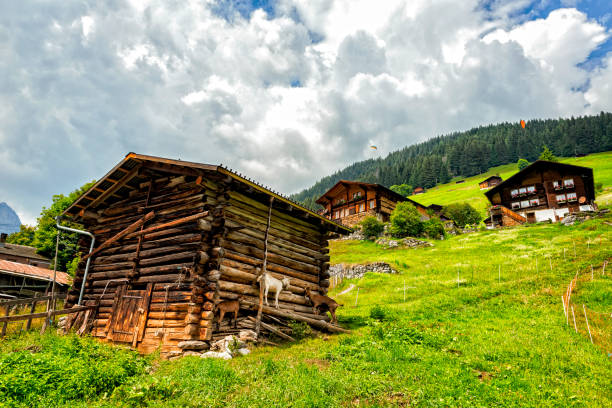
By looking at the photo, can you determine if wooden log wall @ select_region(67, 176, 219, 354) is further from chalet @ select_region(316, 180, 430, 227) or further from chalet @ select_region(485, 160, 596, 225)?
chalet @ select_region(485, 160, 596, 225)

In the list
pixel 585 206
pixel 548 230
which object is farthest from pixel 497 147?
pixel 548 230

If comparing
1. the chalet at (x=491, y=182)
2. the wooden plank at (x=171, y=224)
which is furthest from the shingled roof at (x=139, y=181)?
the chalet at (x=491, y=182)

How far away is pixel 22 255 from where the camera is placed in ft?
Result: 145

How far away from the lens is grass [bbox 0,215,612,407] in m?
6.58

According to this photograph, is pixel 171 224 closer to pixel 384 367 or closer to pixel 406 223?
pixel 384 367

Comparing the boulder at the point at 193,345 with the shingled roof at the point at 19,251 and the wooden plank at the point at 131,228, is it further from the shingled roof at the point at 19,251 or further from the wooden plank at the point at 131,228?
the shingled roof at the point at 19,251

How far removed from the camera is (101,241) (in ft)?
57.8

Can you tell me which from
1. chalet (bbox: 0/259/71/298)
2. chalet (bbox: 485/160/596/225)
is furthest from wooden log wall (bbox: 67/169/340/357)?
chalet (bbox: 485/160/596/225)

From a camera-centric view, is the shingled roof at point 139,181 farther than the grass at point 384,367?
Yes

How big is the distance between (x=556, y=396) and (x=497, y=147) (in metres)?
163

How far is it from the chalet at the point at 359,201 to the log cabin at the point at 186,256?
4390 cm

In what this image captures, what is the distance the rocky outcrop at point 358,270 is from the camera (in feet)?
108

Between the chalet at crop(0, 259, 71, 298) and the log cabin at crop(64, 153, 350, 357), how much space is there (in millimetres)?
22030

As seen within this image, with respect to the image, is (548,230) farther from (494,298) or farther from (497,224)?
(494,298)
